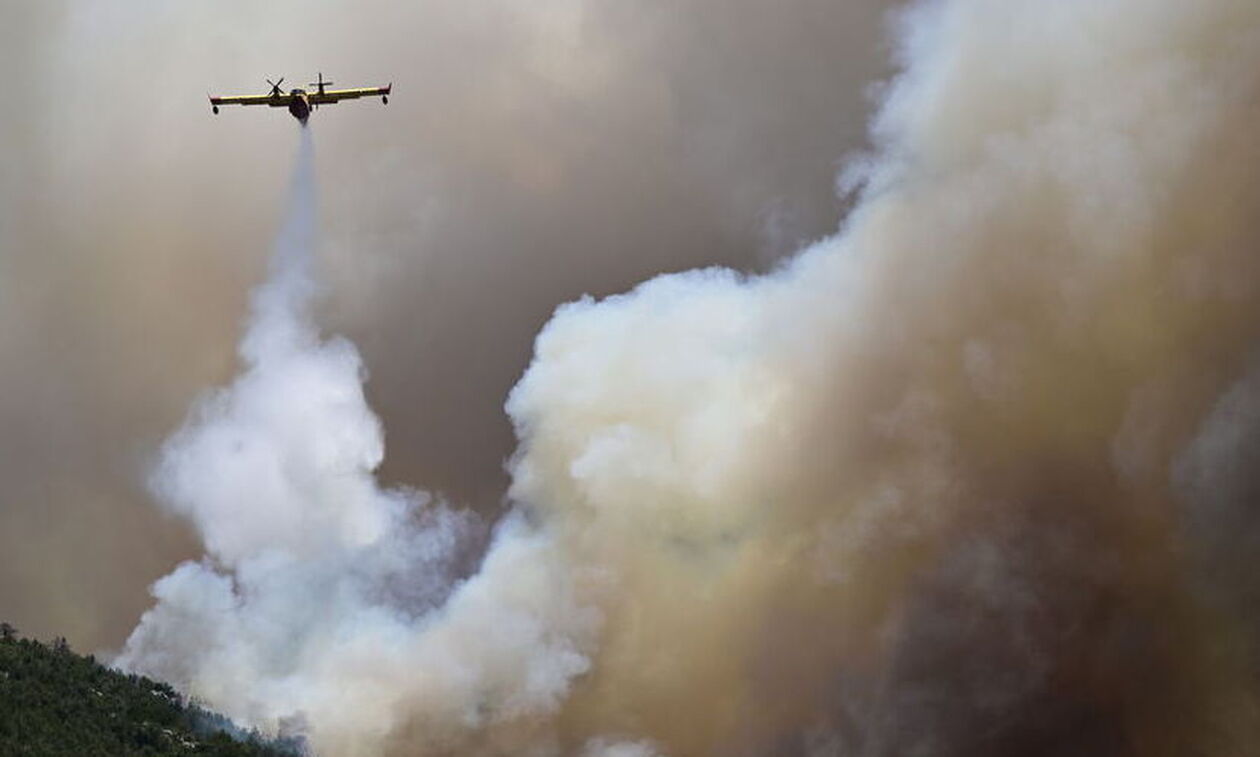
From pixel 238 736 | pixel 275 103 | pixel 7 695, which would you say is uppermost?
pixel 275 103

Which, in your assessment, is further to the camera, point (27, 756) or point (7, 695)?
point (7, 695)

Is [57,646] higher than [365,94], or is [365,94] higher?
[365,94]

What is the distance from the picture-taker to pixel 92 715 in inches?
5782

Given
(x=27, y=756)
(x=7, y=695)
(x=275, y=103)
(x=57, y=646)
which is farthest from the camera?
(x=57, y=646)

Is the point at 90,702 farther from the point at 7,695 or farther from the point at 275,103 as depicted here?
the point at 275,103

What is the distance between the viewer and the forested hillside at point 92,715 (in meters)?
136

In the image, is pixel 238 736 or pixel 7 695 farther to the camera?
pixel 238 736

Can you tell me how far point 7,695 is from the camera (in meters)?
142

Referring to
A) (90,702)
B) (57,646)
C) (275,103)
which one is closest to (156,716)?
(90,702)

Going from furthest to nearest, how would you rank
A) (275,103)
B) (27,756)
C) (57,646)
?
(57,646) → (275,103) → (27,756)

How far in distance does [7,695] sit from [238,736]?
23704 mm

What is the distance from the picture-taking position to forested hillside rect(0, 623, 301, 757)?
13650cm

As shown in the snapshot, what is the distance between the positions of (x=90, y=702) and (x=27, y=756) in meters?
20.7

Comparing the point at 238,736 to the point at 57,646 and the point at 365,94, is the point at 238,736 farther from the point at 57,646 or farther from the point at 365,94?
the point at 365,94
